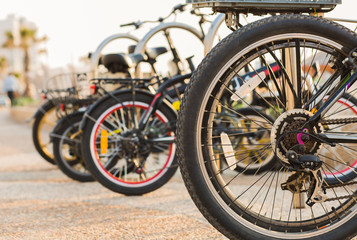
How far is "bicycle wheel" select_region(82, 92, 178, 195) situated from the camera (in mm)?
3607

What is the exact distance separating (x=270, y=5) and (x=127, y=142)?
1.89 m

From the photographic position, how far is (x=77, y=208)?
3299mm

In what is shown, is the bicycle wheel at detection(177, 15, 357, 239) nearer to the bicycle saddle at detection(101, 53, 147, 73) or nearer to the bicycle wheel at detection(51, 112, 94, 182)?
the bicycle saddle at detection(101, 53, 147, 73)

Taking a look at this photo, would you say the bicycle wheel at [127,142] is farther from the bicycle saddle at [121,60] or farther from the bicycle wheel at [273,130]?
the bicycle wheel at [273,130]

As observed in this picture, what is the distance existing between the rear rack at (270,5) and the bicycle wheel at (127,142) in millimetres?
1614

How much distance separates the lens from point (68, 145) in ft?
15.0

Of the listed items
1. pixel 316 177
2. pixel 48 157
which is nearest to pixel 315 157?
pixel 316 177

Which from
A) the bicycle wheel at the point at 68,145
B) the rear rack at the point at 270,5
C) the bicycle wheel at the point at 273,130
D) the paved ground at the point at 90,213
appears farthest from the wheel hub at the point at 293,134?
the bicycle wheel at the point at 68,145

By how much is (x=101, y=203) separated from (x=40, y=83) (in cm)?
450

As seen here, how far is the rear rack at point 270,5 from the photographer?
2047 mm

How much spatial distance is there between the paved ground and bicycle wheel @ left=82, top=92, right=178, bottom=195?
118mm

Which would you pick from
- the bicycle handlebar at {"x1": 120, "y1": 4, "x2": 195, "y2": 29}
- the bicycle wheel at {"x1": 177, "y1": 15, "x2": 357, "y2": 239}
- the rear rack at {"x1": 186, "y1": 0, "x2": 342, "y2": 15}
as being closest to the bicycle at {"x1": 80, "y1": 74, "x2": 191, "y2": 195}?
the bicycle handlebar at {"x1": 120, "y1": 4, "x2": 195, "y2": 29}

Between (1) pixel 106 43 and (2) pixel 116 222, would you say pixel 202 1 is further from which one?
(1) pixel 106 43

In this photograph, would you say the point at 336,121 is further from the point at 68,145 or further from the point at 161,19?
the point at 68,145
